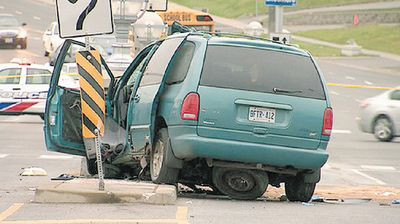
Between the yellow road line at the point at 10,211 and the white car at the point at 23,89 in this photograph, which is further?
the white car at the point at 23,89

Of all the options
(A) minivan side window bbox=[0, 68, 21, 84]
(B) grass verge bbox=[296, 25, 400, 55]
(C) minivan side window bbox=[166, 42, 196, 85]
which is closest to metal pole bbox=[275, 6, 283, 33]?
(A) minivan side window bbox=[0, 68, 21, 84]

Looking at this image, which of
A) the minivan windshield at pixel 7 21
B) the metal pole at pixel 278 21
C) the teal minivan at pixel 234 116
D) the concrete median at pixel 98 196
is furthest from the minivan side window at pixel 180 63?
the minivan windshield at pixel 7 21

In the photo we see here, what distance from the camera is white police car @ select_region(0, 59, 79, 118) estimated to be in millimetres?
28391

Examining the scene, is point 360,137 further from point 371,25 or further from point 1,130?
point 371,25

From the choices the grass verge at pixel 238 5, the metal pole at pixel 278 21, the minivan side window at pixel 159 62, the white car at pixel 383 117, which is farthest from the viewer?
the grass verge at pixel 238 5

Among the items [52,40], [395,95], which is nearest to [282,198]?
[395,95]

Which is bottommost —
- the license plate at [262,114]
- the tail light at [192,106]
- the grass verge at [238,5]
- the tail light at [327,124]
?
the grass verge at [238,5]

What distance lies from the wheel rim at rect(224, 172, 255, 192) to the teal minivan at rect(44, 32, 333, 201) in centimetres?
1

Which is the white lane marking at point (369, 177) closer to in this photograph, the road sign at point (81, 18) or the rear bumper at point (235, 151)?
the rear bumper at point (235, 151)

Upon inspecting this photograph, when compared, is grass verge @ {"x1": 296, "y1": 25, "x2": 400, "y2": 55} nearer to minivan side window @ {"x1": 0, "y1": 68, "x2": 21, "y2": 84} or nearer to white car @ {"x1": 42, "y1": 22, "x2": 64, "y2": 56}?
white car @ {"x1": 42, "y1": 22, "x2": 64, "y2": 56}

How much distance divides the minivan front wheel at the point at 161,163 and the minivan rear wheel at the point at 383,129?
47.0ft

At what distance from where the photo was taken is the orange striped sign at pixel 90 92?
36.5 ft

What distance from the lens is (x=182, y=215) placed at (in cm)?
1002

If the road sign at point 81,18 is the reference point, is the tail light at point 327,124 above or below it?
below
